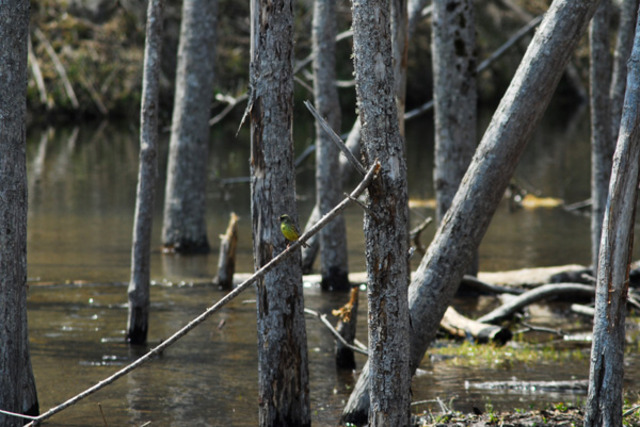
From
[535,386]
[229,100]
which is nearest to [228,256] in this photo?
[229,100]

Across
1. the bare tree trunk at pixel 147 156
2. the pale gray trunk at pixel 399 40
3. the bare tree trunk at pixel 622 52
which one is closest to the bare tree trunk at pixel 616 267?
the pale gray trunk at pixel 399 40

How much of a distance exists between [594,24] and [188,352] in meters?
5.92

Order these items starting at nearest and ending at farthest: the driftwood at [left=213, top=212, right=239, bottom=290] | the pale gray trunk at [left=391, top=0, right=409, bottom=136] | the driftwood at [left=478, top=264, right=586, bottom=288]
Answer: the pale gray trunk at [left=391, top=0, right=409, bottom=136]
the driftwood at [left=213, top=212, right=239, bottom=290]
the driftwood at [left=478, top=264, right=586, bottom=288]

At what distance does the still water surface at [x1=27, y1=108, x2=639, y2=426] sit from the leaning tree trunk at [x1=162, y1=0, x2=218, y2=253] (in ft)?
2.11

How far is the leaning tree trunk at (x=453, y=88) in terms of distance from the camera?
1116cm

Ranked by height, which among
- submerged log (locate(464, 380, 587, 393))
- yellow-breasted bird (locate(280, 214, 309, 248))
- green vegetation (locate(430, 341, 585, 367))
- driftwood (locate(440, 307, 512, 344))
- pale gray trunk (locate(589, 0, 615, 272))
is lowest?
submerged log (locate(464, 380, 587, 393))

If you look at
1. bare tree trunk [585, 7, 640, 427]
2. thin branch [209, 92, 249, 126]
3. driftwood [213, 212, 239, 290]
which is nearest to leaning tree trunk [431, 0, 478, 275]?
driftwood [213, 212, 239, 290]

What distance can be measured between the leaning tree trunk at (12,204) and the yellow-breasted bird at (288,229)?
1.82m

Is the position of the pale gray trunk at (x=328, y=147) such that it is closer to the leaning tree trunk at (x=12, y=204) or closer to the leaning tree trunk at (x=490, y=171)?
the leaning tree trunk at (x=490, y=171)

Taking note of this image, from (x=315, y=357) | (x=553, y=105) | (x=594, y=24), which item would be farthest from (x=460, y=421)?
(x=553, y=105)

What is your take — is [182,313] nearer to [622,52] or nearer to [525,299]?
[525,299]

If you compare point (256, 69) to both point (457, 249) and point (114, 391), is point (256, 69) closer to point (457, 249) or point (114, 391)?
point (457, 249)

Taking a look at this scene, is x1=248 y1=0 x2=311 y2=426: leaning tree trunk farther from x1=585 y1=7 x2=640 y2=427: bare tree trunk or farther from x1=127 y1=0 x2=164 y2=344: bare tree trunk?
x1=127 y1=0 x2=164 y2=344: bare tree trunk

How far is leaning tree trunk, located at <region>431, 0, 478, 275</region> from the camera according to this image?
1116 centimetres
